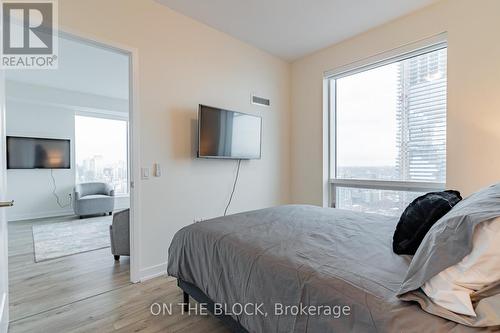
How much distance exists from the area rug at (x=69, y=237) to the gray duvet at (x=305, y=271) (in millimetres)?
2312

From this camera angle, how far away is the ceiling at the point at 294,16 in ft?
8.46

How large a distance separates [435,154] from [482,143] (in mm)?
430

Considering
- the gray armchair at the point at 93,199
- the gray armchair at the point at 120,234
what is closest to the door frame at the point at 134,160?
the gray armchair at the point at 120,234

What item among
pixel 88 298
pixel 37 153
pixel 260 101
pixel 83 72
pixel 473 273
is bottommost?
pixel 88 298

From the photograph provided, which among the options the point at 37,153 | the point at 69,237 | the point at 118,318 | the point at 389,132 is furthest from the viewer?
the point at 37,153

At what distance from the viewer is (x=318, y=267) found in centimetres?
110

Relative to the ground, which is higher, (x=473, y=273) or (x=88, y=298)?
(x=473, y=273)

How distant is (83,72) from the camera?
4.32 m

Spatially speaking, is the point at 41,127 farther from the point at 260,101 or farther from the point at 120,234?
the point at 260,101

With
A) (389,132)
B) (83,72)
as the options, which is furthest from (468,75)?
(83,72)

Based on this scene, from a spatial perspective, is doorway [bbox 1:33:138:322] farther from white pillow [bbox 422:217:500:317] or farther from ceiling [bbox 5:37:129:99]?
white pillow [bbox 422:217:500:317]

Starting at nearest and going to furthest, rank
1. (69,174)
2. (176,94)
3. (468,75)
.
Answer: (468,75) → (176,94) → (69,174)

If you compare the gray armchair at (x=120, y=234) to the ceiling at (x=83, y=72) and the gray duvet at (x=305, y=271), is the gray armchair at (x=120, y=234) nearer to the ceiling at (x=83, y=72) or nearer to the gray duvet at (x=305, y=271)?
the gray duvet at (x=305, y=271)

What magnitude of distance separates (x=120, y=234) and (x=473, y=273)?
124 inches
